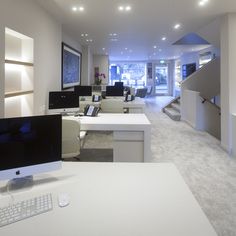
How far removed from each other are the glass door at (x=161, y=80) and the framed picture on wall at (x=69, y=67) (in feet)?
40.0

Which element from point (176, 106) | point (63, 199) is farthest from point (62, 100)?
point (176, 106)

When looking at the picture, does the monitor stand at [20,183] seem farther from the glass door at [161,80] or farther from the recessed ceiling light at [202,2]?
the glass door at [161,80]

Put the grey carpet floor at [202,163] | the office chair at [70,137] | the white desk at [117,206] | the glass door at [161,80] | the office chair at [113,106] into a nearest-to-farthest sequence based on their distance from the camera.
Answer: the white desk at [117,206], the grey carpet floor at [202,163], the office chair at [70,137], the office chair at [113,106], the glass door at [161,80]

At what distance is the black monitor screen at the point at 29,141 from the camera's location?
162 centimetres

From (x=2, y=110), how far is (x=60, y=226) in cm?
262

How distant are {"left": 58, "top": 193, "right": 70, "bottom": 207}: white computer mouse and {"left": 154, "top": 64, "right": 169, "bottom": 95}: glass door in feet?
63.9

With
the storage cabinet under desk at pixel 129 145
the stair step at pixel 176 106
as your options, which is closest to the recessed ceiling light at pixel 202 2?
the storage cabinet under desk at pixel 129 145

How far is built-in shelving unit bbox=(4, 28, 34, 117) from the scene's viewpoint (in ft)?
13.2

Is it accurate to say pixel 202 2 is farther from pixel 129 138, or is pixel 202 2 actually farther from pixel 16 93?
pixel 16 93

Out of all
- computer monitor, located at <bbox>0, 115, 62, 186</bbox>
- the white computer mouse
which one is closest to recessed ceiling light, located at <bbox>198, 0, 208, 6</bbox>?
computer monitor, located at <bbox>0, 115, 62, 186</bbox>

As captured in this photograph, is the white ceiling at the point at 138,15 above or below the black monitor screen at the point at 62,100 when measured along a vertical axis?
above

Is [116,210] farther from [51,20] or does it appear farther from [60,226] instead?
[51,20]

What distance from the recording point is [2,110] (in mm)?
3438

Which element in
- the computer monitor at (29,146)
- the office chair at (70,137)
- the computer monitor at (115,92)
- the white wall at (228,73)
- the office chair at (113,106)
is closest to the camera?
the computer monitor at (29,146)
